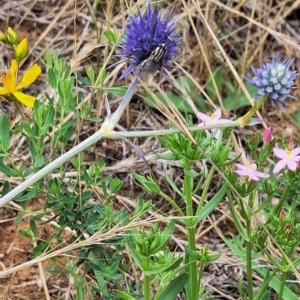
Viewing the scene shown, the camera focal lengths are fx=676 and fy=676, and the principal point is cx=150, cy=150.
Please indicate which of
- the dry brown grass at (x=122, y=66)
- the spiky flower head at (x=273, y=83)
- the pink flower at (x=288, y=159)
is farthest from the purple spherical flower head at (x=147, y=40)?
the dry brown grass at (x=122, y=66)

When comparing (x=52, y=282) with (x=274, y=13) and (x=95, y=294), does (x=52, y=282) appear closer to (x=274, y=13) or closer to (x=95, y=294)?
(x=95, y=294)

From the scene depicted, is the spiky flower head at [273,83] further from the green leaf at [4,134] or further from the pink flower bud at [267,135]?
the green leaf at [4,134]

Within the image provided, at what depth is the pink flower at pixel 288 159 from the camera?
1127mm

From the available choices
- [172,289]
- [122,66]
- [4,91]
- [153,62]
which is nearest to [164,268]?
[172,289]

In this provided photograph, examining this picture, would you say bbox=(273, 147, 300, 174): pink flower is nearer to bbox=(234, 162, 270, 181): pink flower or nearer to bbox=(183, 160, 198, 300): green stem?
bbox=(234, 162, 270, 181): pink flower

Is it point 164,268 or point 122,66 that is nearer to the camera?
point 164,268

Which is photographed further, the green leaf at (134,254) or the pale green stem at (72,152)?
the green leaf at (134,254)

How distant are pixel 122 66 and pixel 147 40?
2.88ft

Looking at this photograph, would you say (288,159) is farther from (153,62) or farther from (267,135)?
(153,62)

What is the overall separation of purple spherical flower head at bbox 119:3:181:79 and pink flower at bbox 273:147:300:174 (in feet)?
0.82

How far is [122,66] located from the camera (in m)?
1.90

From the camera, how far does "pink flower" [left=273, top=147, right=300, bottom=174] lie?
1127 millimetres

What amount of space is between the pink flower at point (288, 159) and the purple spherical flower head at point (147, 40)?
9.9 inches

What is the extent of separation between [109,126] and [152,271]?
242 mm
